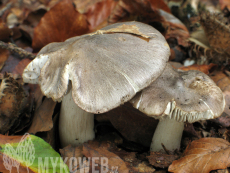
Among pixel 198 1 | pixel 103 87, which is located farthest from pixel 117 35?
pixel 198 1

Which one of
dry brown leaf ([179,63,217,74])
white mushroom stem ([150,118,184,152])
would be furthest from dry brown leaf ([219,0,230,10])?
white mushroom stem ([150,118,184,152])

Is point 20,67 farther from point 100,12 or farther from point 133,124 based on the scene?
point 100,12

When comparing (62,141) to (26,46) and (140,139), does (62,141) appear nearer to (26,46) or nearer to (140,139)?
(140,139)

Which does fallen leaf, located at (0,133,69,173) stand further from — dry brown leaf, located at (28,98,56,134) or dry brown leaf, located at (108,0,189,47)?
dry brown leaf, located at (108,0,189,47)

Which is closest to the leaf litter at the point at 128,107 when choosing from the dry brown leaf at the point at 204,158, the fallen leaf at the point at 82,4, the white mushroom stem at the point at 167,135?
the dry brown leaf at the point at 204,158

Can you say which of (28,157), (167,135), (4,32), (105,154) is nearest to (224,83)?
(167,135)

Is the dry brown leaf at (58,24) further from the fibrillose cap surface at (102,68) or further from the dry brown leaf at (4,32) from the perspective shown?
the fibrillose cap surface at (102,68)
